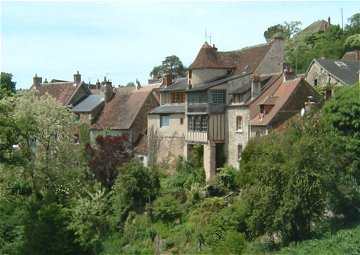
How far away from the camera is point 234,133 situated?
44.7 meters

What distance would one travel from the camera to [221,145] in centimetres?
4591

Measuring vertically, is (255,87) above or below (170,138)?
above

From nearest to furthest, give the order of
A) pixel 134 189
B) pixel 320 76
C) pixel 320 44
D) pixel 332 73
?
pixel 134 189 → pixel 332 73 → pixel 320 76 → pixel 320 44

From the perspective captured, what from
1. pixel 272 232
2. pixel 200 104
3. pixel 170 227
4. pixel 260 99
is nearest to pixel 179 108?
pixel 200 104

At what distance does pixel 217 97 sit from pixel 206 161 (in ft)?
15.6

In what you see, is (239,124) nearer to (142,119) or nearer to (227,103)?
(227,103)

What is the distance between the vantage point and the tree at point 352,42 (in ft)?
221

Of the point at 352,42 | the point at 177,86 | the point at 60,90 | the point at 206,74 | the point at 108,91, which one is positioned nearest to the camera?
the point at 206,74

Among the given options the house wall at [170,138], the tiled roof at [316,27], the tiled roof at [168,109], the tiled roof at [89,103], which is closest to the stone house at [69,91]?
the tiled roof at [89,103]

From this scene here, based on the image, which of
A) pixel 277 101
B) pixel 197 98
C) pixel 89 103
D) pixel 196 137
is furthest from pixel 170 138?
pixel 89 103

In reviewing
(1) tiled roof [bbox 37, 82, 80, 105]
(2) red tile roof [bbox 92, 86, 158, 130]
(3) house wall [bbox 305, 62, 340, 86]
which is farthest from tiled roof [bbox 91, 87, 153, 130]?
(3) house wall [bbox 305, 62, 340, 86]

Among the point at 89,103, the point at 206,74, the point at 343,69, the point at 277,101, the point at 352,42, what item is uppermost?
the point at 352,42

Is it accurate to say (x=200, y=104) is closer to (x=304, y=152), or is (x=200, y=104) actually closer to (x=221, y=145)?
(x=221, y=145)

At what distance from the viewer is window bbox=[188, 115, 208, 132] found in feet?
151
